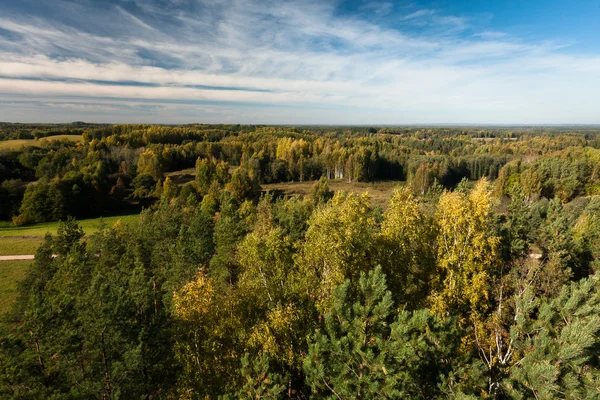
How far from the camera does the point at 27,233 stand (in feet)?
194

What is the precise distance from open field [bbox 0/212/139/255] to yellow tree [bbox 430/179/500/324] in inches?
1661

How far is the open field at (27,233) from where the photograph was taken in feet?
162

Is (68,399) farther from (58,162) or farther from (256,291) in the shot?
(58,162)

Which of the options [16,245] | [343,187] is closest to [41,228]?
[16,245]

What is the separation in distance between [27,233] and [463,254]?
73200mm

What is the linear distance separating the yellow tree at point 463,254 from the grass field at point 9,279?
40.0 m

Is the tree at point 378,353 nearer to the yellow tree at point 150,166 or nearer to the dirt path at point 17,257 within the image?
the dirt path at point 17,257

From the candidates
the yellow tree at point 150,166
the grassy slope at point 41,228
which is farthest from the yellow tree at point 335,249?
the yellow tree at point 150,166

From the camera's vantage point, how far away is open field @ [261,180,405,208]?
308 ft

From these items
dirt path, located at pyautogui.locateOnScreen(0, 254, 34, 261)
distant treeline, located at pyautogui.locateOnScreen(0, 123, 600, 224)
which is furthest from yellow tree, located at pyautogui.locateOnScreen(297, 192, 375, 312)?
dirt path, located at pyautogui.locateOnScreen(0, 254, 34, 261)

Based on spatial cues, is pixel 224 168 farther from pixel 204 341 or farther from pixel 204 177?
pixel 204 341

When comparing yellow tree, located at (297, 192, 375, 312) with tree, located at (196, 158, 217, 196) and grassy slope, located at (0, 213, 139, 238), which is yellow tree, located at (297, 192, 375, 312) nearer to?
grassy slope, located at (0, 213, 139, 238)

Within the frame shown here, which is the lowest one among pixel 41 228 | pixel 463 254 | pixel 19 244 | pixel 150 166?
pixel 41 228

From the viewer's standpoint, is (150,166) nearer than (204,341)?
No
